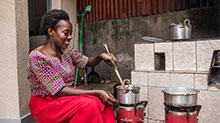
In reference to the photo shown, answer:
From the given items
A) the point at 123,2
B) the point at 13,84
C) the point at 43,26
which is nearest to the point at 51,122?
the point at 43,26

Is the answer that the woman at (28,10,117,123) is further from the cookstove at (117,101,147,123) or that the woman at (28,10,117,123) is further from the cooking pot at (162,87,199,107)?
the cooking pot at (162,87,199,107)

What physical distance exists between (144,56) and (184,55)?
63 centimetres

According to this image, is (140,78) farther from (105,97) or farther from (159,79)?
(105,97)

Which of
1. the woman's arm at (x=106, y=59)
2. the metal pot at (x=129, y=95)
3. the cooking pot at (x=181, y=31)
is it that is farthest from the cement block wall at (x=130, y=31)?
the metal pot at (x=129, y=95)

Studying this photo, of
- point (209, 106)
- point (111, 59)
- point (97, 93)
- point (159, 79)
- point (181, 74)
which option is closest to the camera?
point (97, 93)

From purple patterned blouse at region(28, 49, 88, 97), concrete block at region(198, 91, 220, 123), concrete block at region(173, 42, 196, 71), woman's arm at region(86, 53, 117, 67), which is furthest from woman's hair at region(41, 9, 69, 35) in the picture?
concrete block at region(198, 91, 220, 123)

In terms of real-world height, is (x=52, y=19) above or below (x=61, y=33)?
above

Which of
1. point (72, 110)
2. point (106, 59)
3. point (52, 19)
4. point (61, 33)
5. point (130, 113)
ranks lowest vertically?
point (130, 113)

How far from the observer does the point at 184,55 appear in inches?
128

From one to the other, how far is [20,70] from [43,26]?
1.14 meters

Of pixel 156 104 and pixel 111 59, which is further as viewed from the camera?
pixel 156 104

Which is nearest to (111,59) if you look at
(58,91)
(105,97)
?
(105,97)

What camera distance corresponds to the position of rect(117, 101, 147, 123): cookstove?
2576mm

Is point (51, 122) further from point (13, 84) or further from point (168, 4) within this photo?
point (168, 4)
